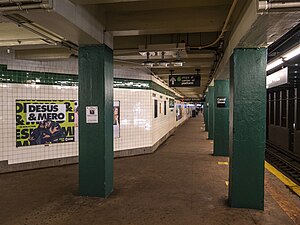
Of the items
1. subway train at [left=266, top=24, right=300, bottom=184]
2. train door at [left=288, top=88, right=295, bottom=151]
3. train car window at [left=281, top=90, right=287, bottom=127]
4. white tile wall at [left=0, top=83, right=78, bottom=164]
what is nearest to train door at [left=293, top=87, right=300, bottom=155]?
subway train at [left=266, top=24, right=300, bottom=184]

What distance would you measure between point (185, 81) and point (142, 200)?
4.50 meters

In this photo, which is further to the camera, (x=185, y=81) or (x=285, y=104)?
(x=285, y=104)

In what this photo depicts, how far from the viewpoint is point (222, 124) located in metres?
8.52

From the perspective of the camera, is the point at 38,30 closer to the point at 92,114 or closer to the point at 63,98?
the point at 92,114

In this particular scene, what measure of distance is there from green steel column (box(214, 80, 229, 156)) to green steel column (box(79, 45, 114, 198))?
16.0ft

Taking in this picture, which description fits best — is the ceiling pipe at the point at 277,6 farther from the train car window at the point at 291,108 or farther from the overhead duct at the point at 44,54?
the train car window at the point at 291,108

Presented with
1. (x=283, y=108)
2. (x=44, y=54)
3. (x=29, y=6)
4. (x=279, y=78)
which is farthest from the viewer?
(x=283, y=108)

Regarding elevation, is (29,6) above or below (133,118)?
above

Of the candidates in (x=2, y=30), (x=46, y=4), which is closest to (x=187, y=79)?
(x=2, y=30)

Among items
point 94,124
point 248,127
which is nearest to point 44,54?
point 94,124

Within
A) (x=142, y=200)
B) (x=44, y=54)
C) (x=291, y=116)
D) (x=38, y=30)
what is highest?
(x=44, y=54)

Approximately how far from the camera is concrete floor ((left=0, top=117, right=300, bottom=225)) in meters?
3.69

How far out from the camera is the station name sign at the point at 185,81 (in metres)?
7.93

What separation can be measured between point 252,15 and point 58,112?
5.76m
